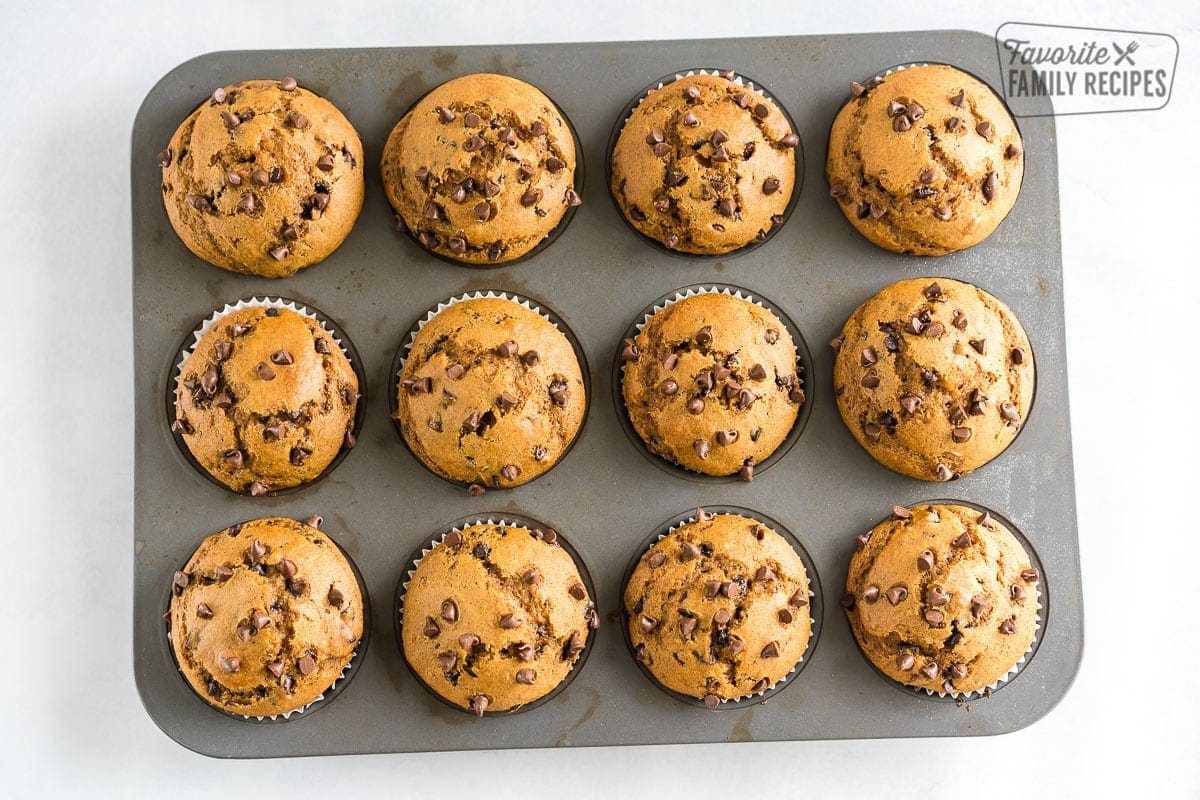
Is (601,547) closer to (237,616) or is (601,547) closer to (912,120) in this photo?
(237,616)

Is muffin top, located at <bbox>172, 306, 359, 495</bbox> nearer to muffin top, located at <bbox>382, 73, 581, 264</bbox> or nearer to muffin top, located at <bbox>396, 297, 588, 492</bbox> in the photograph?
muffin top, located at <bbox>396, 297, 588, 492</bbox>

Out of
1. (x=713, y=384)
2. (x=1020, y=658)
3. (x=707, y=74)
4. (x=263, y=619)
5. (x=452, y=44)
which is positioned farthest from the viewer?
(x=452, y=44)

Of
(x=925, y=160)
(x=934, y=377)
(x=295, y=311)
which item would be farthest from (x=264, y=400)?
(x=925, y=160)

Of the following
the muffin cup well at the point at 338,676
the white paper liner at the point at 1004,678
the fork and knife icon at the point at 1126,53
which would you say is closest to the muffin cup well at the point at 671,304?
the white paper liner at the point at 1004,678

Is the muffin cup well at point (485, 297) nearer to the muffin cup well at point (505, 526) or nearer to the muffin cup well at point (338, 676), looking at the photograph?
the muffin cup well at point (505, 526)

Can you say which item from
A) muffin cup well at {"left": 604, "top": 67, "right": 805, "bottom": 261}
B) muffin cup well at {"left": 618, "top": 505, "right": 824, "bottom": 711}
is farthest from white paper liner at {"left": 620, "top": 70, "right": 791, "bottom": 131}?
muffin cup well at {"left": 618, "top": 505, "right": 824, "bottom": 711}

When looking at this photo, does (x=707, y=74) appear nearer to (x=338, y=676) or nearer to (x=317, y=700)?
(x=338, y=676)
